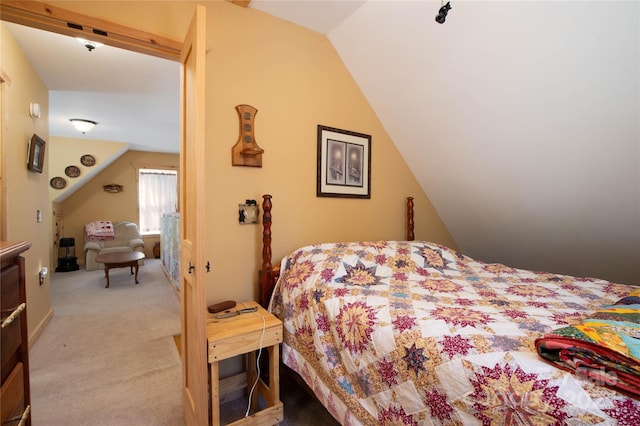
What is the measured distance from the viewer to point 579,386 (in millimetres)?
748

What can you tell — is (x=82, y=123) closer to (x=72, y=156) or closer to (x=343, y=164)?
(x=72, y=156)

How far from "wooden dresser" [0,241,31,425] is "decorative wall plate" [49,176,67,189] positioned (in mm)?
5374

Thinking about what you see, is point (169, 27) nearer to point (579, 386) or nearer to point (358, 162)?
point (358, 162)

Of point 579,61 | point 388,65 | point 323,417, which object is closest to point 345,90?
point 388,65

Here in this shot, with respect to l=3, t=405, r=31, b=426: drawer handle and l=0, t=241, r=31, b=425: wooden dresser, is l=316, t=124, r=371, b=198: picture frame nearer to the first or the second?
l=0, t=241, r=31, b=425: wooden dresser

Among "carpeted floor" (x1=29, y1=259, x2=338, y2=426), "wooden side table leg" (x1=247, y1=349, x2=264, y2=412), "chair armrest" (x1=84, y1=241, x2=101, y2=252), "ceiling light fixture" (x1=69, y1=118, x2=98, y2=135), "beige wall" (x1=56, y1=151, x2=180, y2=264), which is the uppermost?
"ceiling light fixture" (x1=69, y1=118, x2=98, y2=135)

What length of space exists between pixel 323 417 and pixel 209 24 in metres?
2.49

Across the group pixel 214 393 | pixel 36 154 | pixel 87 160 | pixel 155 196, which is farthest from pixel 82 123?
pixel 214 393

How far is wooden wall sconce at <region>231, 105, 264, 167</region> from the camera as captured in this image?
6.05 ft

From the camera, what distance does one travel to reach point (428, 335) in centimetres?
103

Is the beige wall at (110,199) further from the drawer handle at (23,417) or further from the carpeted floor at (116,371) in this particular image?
the drawer handle at (23,417)

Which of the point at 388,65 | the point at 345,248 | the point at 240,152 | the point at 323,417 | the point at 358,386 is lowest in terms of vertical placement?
the point at 323,417

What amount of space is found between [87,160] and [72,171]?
298mm

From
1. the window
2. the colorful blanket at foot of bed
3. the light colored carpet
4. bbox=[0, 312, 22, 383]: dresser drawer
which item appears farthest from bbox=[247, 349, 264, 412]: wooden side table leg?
the window
